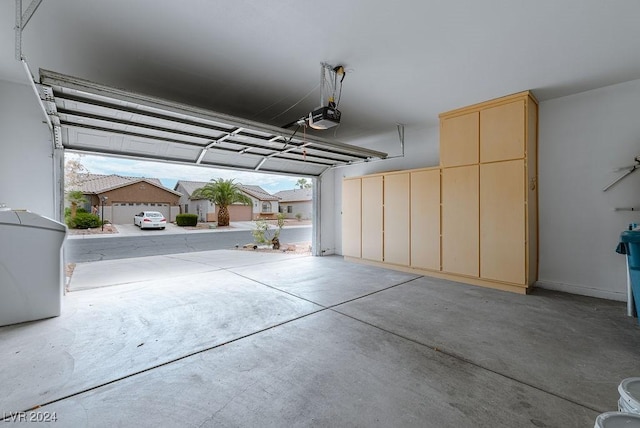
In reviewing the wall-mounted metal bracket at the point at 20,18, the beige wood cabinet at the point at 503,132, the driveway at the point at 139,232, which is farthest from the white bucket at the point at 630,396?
the driveway at the point at 139,232

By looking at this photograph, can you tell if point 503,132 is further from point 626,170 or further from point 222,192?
point 222,192

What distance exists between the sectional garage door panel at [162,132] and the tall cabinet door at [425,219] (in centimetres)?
136

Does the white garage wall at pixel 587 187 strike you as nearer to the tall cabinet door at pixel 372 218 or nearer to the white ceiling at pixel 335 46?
the white ceiling at pixel 335 46

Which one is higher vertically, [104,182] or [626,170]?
[104,182]

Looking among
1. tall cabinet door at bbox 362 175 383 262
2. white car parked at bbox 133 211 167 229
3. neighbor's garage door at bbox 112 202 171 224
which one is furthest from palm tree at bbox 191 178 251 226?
tall cabinet door at bbox 362 175 383 262

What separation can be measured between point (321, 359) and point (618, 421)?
1.84 metres

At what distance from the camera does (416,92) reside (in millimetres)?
4426

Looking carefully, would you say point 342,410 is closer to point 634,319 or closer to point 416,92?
point 634,319

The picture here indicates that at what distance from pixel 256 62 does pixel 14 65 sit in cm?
331

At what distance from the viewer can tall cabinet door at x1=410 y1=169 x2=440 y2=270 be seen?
5375 mm

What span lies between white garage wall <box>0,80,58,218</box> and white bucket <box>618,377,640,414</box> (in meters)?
6.65

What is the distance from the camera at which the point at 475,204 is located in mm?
4828

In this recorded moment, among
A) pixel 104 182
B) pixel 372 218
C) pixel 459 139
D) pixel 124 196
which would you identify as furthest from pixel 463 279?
pixel 104 182

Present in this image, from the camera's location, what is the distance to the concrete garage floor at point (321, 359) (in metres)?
1.76
